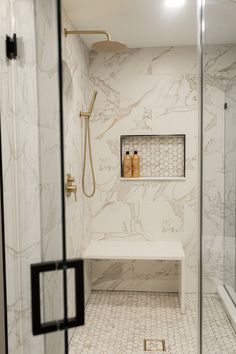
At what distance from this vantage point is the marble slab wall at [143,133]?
115 inches

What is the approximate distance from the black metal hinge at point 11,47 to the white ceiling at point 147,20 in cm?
119

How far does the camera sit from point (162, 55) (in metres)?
2.92

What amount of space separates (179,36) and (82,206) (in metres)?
1.72

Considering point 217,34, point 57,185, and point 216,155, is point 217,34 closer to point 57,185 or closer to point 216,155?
point 216,155

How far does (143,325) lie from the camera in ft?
7.79

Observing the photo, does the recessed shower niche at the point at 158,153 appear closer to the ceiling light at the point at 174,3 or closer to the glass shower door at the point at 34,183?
the ceiling light at the point at 174,3

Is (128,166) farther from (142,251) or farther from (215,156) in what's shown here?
(215,156)

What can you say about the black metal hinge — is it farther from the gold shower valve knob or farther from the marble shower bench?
the marble shower bench

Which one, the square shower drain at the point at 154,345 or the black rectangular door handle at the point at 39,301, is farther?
the square shower drain at the point at 154,345

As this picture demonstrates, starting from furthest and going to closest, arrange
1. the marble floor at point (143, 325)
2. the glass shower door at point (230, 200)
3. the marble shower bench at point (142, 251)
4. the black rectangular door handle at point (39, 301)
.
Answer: the marble shower bench at point (142, 251) → the glass shower door at point (230, 200) → the marble floor at point (143, 325) → the black rectangular door handle at point (39, 301)

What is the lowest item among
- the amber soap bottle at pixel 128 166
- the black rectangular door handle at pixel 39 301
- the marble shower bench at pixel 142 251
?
the marble shower bench at pixel 142 251

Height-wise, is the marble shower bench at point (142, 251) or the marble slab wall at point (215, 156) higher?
the marble slab wall at point (215, 156)

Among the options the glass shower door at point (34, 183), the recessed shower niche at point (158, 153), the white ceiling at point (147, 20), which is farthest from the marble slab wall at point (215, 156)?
the glass shower door at point (34, 183)

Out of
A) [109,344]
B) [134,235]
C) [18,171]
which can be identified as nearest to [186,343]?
[109,344]
